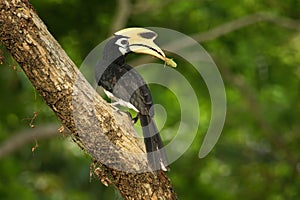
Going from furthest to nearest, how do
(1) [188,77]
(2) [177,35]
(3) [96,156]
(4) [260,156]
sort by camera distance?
(4) [260,156], (1) [188,77], (2) [177,35], (3) [96,156]

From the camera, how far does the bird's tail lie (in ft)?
12.1

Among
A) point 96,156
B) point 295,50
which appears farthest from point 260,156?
point 96,156

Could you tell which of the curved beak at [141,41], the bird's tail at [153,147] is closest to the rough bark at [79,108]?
the bird's tail at [153,147]

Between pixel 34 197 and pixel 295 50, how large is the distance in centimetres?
297

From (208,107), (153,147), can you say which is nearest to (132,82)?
(153,147)

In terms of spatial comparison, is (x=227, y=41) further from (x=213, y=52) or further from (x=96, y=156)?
(x=96, y=156)

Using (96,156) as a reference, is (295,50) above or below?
below

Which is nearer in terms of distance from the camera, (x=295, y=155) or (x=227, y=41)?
(x=227, y=41)

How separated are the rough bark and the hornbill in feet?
0.22

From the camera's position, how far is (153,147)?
370 cm

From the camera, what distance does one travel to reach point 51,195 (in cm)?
798

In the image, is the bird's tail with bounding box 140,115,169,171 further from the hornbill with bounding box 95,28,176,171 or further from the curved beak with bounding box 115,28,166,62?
the curved beak with bounding box 115,28,166,62

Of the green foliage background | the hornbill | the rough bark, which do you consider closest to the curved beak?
the hornbill

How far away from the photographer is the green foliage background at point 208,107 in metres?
7.07
